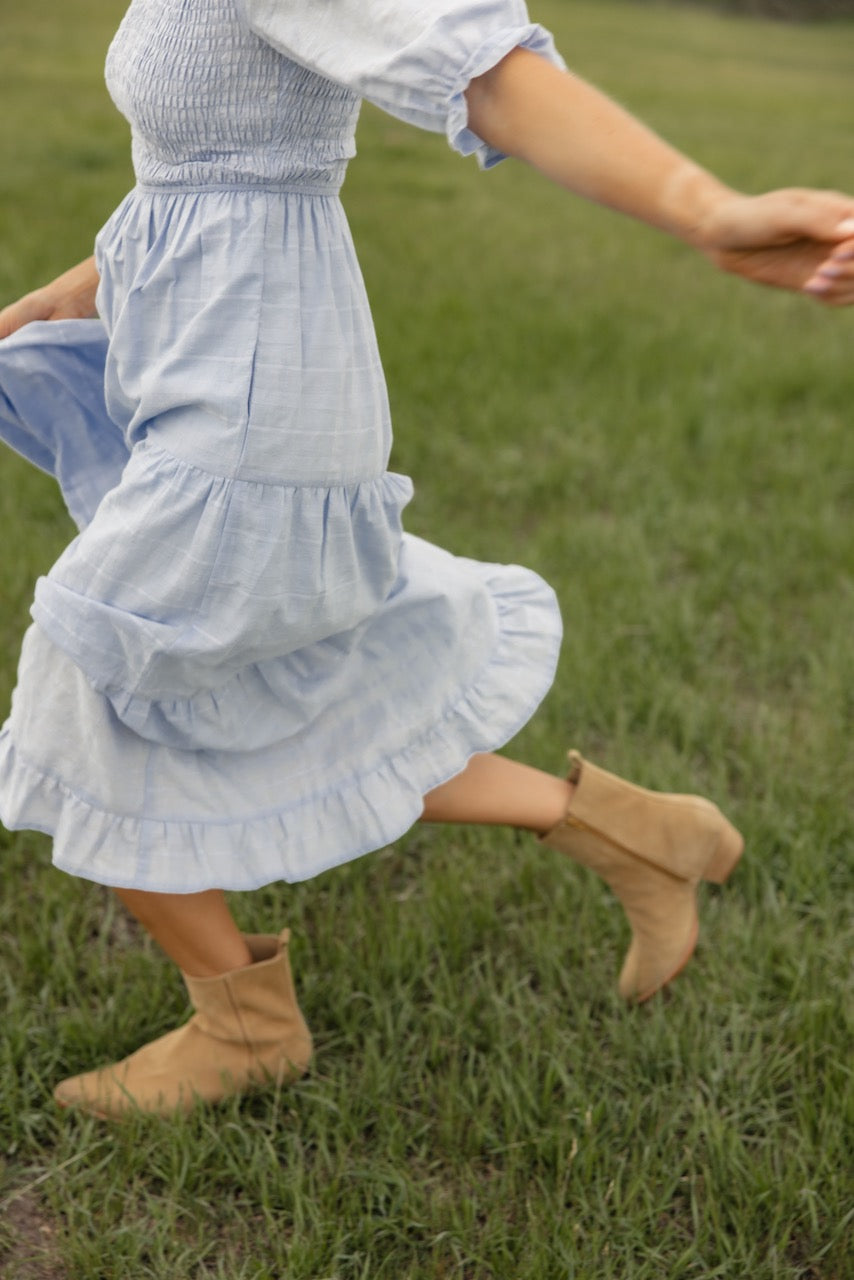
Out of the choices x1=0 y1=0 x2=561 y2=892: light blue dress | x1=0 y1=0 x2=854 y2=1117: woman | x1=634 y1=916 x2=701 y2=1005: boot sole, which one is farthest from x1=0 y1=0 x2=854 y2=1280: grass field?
x1=0 y1=0 x2=561 y2=892: light blue dress

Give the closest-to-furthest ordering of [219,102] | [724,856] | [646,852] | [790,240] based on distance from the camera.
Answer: [790,240] < [219,102] < [646,852] < [724,856]

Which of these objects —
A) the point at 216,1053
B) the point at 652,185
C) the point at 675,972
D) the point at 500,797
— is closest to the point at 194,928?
the point at 216,1053

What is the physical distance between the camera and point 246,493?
1.40 metres

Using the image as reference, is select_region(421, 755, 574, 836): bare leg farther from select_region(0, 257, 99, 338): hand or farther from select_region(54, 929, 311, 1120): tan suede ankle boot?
select_region(0, 257, 99, 338): hand

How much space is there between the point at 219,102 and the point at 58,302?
1.34ft

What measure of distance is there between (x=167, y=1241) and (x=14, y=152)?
6.38m

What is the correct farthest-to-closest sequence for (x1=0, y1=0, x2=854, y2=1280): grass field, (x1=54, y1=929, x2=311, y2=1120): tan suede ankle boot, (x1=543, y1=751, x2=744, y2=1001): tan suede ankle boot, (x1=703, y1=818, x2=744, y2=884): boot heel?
(x1=703, y1=818, x2=744, y2=884): boot heel
(x1=543, y1=751, x2=744, y2=1001): tan suede ankle boot
(x1=54, y1=929, x2=311, y2=1120): tan suede ankle boot
(x1=0, y1=0, x2=854, y2=1280): grass field

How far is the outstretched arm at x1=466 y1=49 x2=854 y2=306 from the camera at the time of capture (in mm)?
1017

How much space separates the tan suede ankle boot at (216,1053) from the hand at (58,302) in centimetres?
82

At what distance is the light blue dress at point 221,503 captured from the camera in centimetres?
138

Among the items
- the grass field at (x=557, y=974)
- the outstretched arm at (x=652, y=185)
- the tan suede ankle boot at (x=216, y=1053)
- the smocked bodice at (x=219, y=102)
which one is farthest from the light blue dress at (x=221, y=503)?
the grass field at (x=557, y=974)

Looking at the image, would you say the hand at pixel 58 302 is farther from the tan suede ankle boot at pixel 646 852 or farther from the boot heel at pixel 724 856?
the boot heel at pixel 724 856

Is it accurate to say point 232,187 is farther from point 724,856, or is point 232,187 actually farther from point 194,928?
point 724,856

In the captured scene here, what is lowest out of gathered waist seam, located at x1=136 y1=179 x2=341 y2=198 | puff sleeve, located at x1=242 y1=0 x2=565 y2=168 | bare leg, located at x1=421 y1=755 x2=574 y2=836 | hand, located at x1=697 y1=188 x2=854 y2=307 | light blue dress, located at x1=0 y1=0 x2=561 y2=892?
bare leg, located at x1=421 y1=755 x2=574 y2=836
